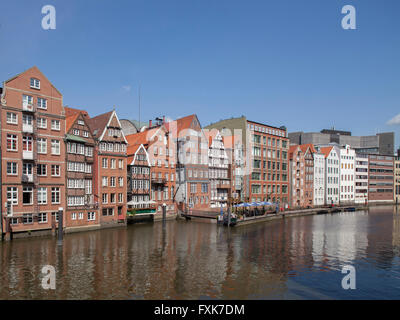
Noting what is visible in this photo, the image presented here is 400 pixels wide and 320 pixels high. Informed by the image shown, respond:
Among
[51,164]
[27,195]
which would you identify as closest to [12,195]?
[27,195]

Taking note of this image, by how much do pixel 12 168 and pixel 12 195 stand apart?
373 cm

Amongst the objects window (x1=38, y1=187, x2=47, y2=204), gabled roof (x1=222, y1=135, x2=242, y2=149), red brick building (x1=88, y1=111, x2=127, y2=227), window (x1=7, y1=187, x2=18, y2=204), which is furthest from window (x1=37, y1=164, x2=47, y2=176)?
gabled roof (x1=222, y1=135, x2=242, y2=149)

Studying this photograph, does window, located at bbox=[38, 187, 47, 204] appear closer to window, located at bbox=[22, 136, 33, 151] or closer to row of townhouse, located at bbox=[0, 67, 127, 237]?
row of townhouse, located at bbox=[0, 67, 127, 237]

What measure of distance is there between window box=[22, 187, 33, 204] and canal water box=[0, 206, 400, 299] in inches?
226

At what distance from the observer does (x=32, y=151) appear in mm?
45000

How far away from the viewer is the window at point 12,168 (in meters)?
→ 42.9

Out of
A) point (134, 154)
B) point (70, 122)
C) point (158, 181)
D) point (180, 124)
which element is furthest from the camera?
point (180, 124)

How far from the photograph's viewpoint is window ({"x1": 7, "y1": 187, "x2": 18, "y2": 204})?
4253cm

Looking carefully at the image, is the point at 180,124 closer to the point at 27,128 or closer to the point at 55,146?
the point at 55,146

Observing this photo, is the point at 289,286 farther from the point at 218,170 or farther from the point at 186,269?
the point at 218,170

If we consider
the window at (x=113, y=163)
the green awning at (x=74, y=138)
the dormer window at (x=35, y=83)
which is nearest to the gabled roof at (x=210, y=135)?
the window at (x=113, y=163)
